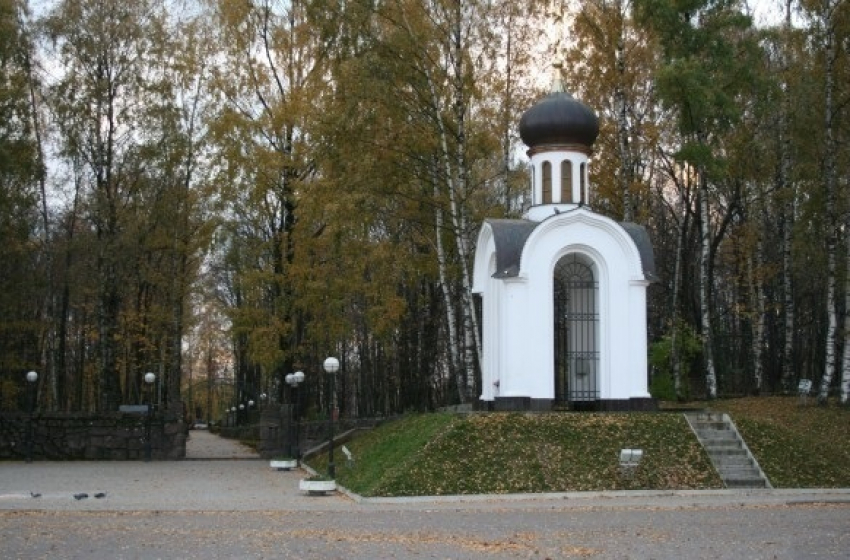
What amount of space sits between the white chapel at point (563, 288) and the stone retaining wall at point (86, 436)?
37.9 ft

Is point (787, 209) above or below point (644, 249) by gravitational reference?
above

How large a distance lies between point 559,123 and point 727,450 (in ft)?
25.3

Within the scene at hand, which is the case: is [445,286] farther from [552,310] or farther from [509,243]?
[552,310]

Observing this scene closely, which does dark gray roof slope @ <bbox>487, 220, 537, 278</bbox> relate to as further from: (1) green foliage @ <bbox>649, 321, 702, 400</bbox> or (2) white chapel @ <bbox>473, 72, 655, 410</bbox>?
(1) green foliage @ <bbox>649, 321, 702, 400</bbox>

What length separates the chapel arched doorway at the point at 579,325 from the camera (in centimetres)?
2441

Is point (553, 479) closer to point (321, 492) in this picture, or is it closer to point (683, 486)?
point (683, 486)

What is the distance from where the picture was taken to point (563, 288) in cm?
2481

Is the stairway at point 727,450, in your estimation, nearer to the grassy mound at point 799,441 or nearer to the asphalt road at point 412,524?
the grassy mound at point 799,441

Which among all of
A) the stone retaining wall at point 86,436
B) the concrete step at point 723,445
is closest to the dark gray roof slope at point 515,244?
the concrete step at point 723,445

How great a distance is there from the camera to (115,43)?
3325 centimetres

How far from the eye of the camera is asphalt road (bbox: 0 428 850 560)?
471 inches

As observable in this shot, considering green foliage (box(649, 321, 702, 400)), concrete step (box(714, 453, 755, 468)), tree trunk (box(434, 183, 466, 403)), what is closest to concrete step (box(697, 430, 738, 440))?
concrete step (box(714, 453, 755, 468))

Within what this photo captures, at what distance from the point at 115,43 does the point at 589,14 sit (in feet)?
46.5

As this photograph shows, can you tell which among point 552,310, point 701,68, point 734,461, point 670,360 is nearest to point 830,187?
point 701,68
